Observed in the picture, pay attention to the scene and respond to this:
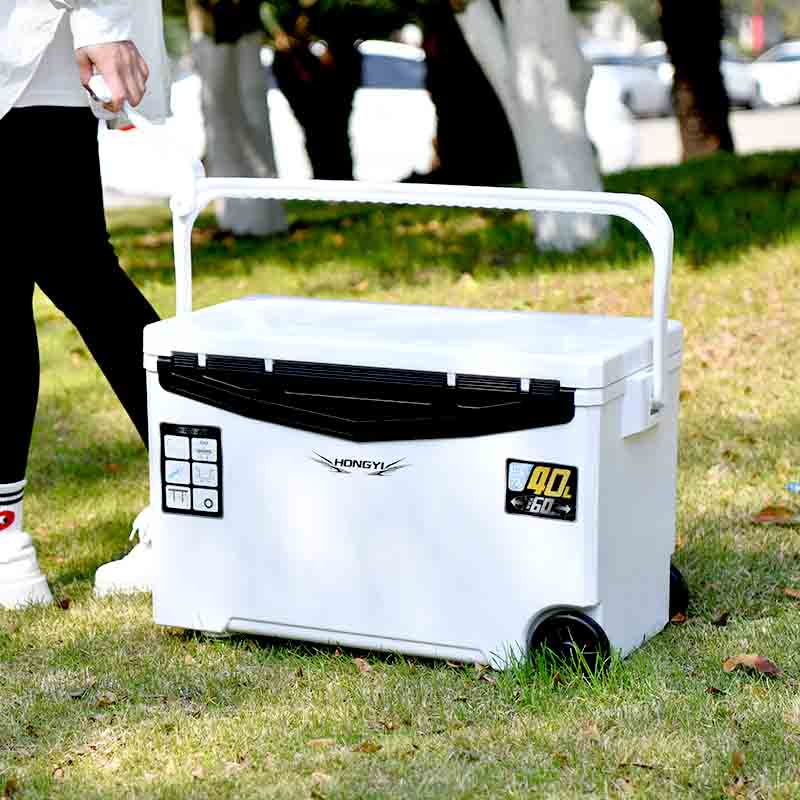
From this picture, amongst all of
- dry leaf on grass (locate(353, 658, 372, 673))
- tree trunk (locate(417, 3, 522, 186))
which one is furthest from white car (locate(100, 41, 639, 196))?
dry leaf on grass (locate(353, 658, 372, 673))

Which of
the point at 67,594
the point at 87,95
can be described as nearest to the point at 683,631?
the point at 67,594

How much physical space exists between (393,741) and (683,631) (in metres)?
0.77

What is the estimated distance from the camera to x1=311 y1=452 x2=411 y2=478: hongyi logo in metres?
2.79

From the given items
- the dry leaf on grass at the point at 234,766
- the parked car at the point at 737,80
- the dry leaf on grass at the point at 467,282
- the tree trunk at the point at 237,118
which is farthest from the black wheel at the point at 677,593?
the parked car at the point at 737,80

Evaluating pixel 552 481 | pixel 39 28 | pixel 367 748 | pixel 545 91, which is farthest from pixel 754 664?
pixel 545 91

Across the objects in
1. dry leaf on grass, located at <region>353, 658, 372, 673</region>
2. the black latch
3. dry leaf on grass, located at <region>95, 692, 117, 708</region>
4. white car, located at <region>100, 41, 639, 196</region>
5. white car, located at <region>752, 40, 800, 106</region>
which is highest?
the black latch

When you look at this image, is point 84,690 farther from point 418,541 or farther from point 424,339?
point 424,339

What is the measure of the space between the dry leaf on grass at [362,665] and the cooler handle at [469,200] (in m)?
0.70

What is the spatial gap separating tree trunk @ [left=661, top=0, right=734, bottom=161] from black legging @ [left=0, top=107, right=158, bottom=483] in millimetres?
9051

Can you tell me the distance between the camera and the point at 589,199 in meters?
2.79

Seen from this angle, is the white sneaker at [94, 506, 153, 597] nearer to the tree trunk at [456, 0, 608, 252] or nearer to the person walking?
the person walking

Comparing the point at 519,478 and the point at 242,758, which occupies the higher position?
the point at 519,478

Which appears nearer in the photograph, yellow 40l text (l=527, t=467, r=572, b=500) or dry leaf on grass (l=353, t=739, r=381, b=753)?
dry leaf on grass (l=353, t=739, r=381, b=753)

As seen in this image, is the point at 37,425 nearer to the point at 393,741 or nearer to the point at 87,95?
the point at 87,95
